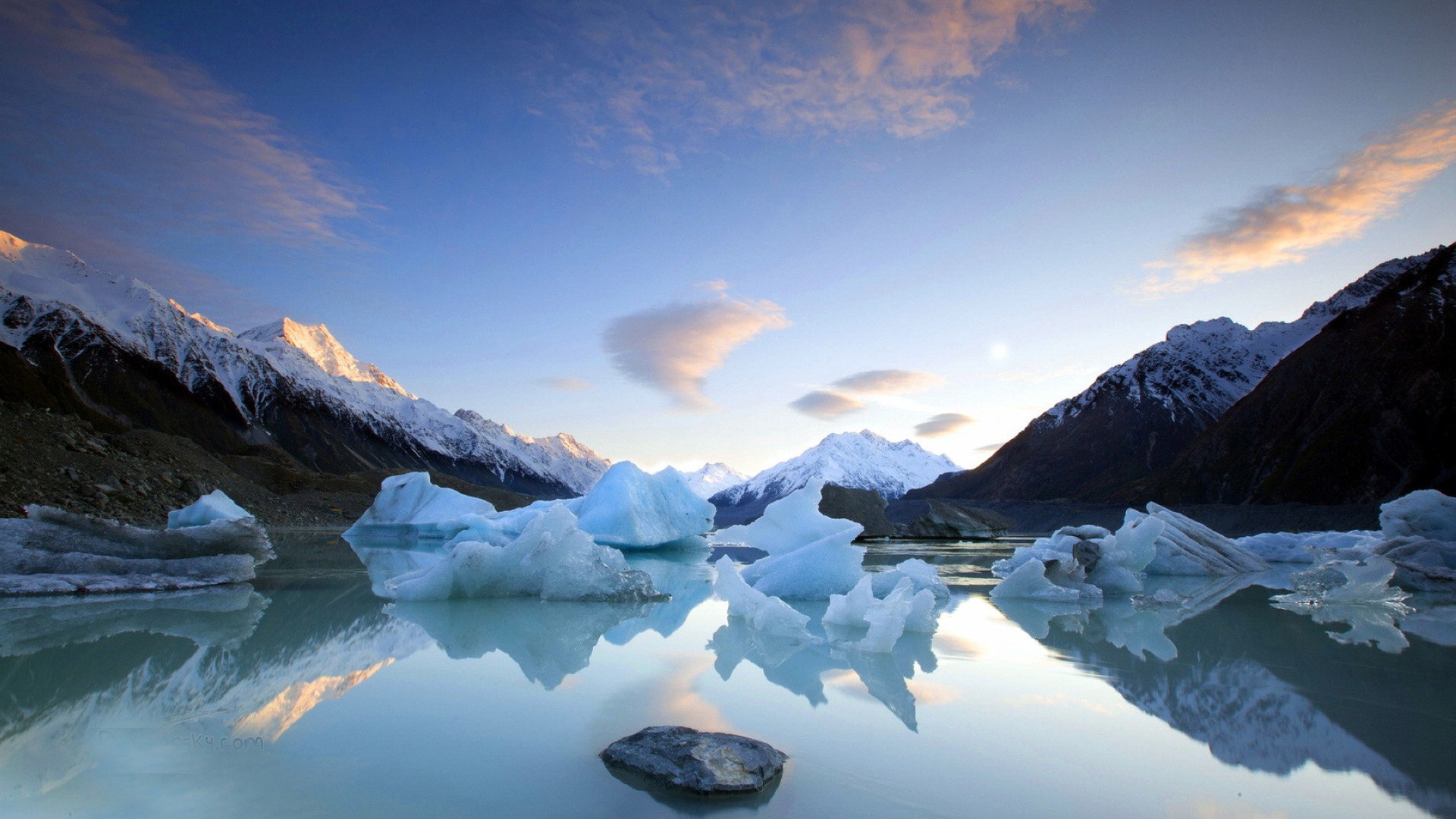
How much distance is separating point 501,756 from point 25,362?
227ft

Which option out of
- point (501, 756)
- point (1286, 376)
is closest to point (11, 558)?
point (501, 756)

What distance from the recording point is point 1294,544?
651 inches

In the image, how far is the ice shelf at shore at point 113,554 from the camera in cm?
673

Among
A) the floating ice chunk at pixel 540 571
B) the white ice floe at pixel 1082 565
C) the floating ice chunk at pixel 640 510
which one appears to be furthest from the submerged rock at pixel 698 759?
the floating ice chunk at pixel 640 510

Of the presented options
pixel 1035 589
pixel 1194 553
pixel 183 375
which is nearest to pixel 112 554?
pixel 1035 589

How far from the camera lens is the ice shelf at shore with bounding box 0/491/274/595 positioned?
6.73 meters

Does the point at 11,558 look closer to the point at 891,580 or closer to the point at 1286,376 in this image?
the point at 891,580

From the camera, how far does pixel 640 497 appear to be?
1869 centimetres

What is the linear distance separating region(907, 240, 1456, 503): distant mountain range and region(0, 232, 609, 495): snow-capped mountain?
79512mm

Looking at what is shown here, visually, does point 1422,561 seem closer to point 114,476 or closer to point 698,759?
point 698,759

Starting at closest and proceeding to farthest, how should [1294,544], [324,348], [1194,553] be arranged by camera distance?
[1194,553]
[1294,544]
[324,348]

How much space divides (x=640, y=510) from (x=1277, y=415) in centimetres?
5203

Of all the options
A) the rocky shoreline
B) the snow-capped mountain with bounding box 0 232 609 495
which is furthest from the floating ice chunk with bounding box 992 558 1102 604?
the snow-capped mountain with bounding box 0 232 609 495

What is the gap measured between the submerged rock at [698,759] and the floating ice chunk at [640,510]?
13.2 meters
